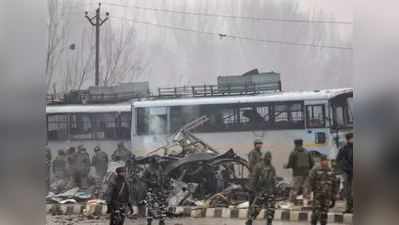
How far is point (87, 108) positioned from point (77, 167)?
0.45m

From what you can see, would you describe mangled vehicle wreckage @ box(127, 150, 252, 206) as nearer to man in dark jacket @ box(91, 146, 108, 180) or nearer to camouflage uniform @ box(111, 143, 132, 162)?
camouflage uniform @ box(111, 143, 132, 162)

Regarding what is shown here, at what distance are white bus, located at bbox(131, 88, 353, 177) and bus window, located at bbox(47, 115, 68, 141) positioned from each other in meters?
0.54

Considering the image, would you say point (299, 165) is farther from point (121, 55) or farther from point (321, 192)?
point (121, 55)

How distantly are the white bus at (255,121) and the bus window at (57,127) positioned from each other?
0.54 meters

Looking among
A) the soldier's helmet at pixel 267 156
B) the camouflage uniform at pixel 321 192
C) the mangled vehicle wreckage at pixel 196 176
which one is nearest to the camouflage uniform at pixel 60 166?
the mangled vehicle wreckage at pixel 196 176

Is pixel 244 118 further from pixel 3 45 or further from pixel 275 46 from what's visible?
pixel 3 45

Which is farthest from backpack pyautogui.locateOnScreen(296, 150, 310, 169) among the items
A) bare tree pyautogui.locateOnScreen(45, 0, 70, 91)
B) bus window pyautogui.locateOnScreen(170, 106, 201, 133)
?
bare tree pyautogui.locateOnScreen(45, 0, 70, 91)

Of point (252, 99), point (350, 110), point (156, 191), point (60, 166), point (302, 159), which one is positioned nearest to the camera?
point (350, 110)

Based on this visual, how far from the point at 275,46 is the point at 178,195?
1291 millimetres

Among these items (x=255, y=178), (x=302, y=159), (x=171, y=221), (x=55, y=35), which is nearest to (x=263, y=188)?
(x=255, y=178)

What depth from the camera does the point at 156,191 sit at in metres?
3.68

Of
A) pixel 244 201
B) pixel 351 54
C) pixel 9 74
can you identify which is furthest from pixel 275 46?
pixel 9 74

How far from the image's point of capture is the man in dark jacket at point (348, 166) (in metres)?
3.30

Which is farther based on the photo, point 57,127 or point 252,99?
point 57,127
